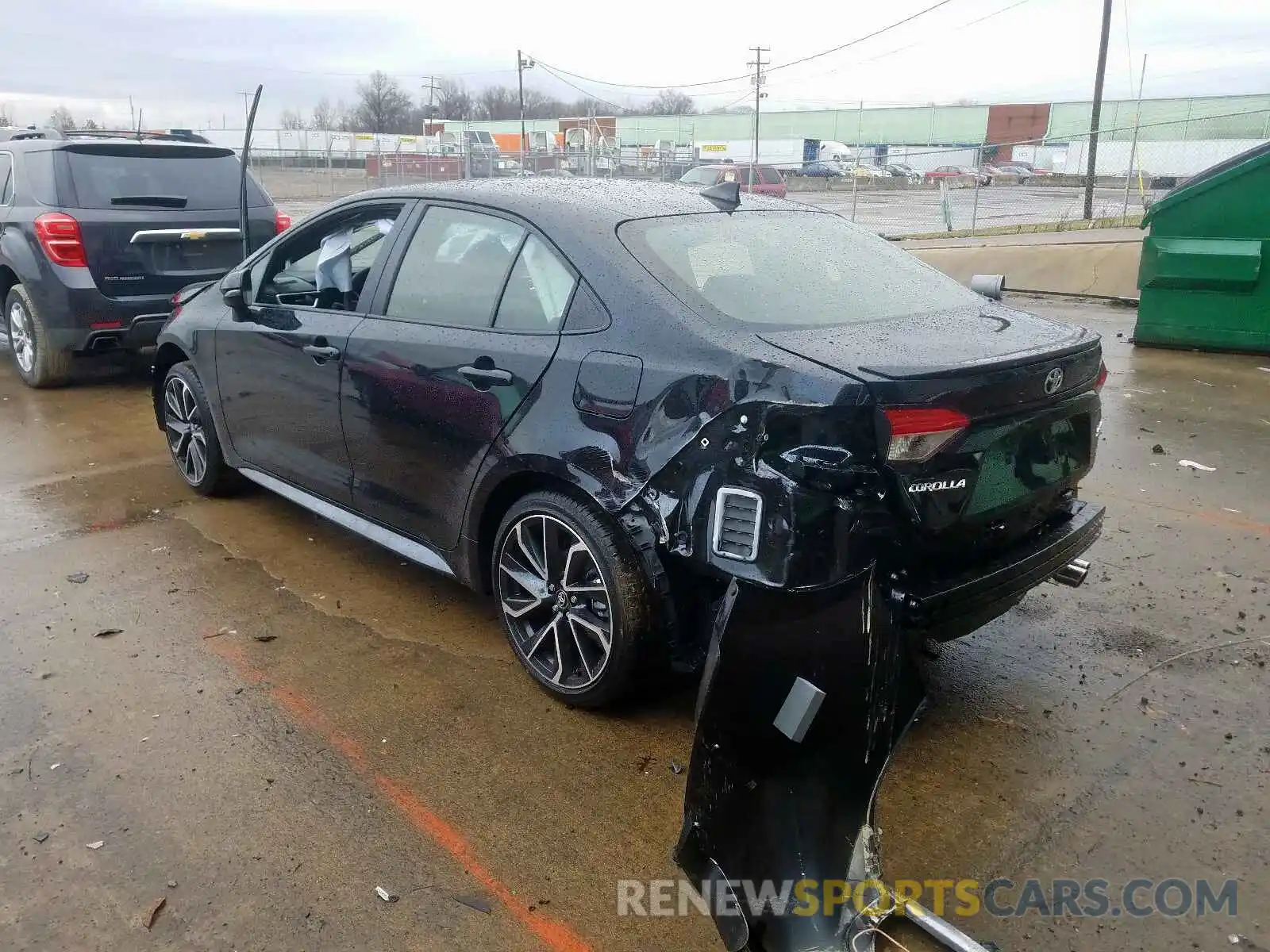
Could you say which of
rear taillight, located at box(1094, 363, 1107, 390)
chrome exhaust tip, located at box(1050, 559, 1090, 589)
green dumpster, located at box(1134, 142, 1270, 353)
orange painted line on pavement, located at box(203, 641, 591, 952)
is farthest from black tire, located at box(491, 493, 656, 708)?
green dumpster, located at box(1134, 142, 1270, 353)

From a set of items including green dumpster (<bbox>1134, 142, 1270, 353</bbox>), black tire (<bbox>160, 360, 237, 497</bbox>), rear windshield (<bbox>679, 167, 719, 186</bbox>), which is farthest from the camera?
rear windshield (<bbox>679, 167, 719, 186</bbox>)

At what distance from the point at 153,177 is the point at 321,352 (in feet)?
15.2

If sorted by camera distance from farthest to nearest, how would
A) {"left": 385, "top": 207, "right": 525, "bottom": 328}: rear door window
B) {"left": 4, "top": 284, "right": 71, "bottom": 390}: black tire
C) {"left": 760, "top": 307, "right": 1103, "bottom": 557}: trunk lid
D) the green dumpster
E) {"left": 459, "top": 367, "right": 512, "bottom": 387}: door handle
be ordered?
the green dumpster
{"left": 4, "top": 284, "right": 71, "bottom": 390}: black tire
{"left": 385, "top": 207, "right": 525, "bottom": 328}: rear door window
{"left": 459, "top": 367, "right": 512, "bottom": 387}: door handle
{"left": 760, "top": 307, "right": 1103, "bottom": 557}: trunk lid

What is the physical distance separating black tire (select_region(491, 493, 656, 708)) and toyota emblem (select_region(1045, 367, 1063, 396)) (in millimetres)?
1309

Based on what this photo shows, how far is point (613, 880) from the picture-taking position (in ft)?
8.69

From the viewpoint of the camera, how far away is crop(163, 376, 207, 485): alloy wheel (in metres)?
5.34

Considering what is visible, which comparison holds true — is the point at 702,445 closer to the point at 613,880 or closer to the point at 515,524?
the point at 515,524

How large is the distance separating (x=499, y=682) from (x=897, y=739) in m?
1.54

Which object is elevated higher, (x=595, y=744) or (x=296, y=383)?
(x=296, y=383)

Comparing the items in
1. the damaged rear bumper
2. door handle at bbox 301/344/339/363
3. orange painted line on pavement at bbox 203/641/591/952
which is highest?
door handle at bbox 301/344/339/363

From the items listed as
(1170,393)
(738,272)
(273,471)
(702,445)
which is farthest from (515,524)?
(1170,393)

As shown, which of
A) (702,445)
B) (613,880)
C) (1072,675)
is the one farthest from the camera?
(1072,675)

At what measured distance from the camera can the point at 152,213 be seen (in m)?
7.60

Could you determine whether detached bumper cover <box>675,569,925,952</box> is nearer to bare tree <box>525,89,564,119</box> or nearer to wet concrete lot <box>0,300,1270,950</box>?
wet concrete lot <box>0,300,1270,950</box>
